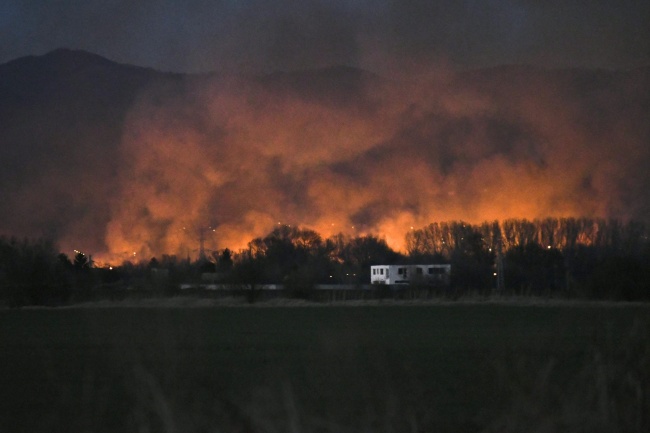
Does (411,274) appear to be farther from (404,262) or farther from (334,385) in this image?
(334,385)

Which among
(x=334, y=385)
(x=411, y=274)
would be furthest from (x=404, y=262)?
(x=334, y=385)

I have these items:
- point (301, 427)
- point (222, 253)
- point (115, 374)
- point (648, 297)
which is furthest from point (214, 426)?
point (222, 253)

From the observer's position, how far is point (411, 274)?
73562 millimetres

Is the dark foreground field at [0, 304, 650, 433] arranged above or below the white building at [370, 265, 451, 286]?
below

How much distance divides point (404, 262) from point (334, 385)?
8151 cm

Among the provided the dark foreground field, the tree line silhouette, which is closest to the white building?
the tree line silhouette

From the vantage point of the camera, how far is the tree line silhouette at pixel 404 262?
58.1 m

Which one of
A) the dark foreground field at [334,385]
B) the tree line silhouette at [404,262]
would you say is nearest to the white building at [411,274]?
the tree line silhouette at [404,262]

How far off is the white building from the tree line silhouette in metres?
1.17

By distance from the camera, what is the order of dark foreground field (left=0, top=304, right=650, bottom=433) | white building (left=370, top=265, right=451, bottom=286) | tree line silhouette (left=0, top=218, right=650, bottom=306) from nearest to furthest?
dark foreground field (left=0, top=304, right=650, bottom=433) < tree line silhouette (left=0, top=218, right=650, bottom=306) < white building (left=370, top=265, right=451, bottom=286)

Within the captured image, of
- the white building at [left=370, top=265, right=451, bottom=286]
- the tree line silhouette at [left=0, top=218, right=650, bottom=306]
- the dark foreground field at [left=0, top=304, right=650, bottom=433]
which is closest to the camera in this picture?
the dark foreground field at [left=0, top=304, right=650, bottom=433]

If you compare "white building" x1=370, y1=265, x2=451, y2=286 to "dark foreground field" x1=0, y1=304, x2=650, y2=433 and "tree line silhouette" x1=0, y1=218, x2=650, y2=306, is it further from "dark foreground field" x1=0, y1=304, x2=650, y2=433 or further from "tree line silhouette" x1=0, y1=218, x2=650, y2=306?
"dark foreground field" x1=0, y1=304, x2=650, y2=433

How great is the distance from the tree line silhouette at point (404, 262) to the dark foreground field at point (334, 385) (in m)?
19.2

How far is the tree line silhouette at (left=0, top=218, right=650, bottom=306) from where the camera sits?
2287 inches
